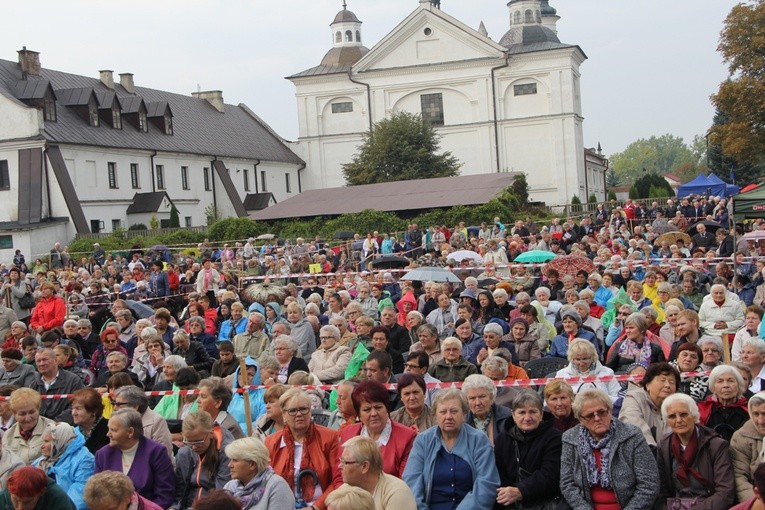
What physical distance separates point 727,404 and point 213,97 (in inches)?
2441

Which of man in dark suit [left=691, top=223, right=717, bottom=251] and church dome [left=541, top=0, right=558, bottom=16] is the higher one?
church dome [left=541, top=0, right=558, bottom=16]

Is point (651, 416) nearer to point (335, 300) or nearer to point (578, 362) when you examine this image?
point (578, 362)

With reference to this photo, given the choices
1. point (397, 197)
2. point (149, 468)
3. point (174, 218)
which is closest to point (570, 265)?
point (149, 468)

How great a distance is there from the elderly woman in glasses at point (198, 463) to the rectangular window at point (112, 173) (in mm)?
44895

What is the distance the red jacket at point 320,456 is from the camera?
7.40 metres

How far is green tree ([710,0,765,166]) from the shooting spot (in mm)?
44094

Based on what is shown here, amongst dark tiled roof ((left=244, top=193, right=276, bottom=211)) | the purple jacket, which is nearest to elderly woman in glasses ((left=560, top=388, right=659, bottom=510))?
the purple jacket

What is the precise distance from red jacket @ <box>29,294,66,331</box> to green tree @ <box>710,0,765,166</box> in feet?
117

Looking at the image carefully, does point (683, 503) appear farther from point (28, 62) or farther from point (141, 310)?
point (28, 62)

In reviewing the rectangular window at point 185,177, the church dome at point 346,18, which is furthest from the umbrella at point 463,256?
the church dome at point 346,18

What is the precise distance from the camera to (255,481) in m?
6.57

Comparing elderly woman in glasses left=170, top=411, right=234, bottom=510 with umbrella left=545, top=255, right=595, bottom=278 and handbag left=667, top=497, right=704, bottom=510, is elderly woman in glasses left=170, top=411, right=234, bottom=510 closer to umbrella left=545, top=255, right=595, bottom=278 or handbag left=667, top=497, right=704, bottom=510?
handbag left=667, top=497, right=704, bottom=510

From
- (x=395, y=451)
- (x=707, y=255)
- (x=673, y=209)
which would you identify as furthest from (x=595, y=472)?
(x=673, y=209)

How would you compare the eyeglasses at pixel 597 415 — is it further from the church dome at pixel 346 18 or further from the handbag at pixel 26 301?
the church dome at pixel 346 18
